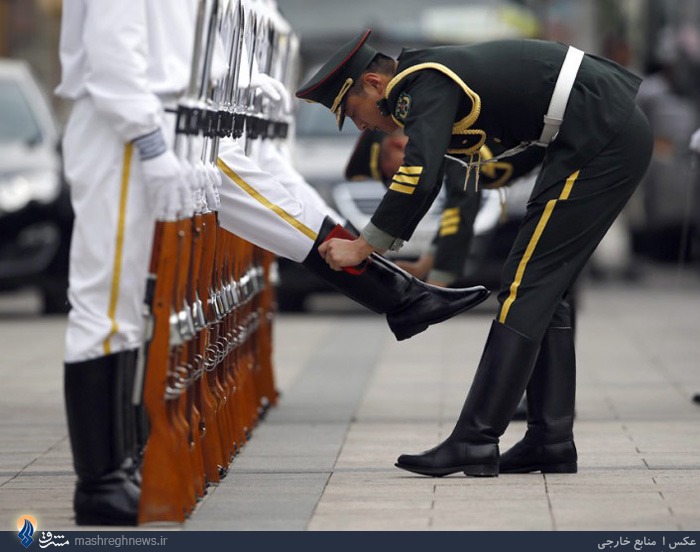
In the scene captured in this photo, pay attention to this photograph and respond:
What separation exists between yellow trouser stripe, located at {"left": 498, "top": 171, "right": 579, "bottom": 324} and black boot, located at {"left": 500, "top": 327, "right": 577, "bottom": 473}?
13.6 inches

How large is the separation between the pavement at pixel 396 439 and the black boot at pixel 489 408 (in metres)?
0.06

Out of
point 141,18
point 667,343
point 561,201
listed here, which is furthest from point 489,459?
point 667,343

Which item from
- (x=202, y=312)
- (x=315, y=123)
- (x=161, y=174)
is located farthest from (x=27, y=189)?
(x=161, y=174)

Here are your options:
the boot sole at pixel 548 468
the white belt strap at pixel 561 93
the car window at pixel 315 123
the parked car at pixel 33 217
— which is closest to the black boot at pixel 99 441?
the boot sole at pixel 548 468

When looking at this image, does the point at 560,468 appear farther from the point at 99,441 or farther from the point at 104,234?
the point at 104,234

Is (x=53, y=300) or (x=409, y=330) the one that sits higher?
(x=409, y=330)

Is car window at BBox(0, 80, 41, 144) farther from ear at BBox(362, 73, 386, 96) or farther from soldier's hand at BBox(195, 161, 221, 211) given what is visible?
ear at BBox(362, 73, 386, 96)

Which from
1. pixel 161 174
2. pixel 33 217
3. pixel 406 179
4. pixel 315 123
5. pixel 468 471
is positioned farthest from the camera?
pixel 315 123

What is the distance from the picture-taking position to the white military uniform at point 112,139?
499 cm

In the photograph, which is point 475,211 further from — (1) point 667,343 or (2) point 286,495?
(1) point 667,343

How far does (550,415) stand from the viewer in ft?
20.5

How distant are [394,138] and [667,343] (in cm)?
407

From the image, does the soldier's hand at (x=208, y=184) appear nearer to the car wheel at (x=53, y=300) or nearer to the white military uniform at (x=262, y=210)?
the white military uniform at (x=262, y=210)

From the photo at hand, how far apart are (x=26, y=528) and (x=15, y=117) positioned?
30.0 feet
